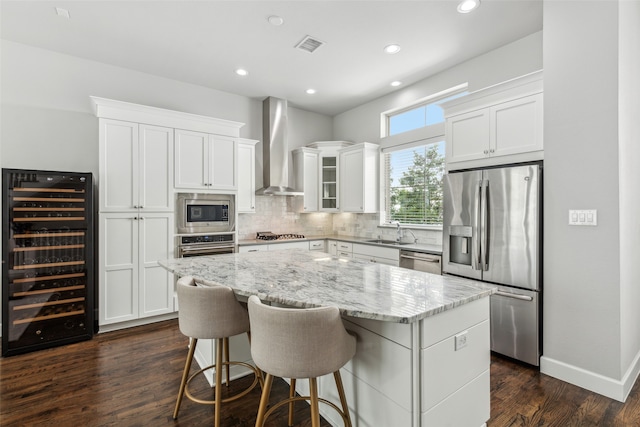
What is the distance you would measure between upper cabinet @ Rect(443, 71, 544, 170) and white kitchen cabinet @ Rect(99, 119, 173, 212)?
3193 millimetres

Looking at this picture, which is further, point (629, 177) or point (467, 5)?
point (467, 5)

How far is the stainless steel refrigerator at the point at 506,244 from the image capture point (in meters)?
2.54

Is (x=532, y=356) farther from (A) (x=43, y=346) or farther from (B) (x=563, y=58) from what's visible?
(A) (x=43, y=346)

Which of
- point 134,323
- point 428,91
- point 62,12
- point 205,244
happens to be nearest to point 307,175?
point 205,244

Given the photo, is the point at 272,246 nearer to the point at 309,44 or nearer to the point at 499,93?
the point at 309,44

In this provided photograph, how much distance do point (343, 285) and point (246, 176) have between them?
125 inches

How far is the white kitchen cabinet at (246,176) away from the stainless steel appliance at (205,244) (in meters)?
0.52

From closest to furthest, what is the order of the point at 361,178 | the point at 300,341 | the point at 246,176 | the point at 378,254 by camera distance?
the point at 300,341, the point at 378,254, the point at 246,176, the point at 361,178

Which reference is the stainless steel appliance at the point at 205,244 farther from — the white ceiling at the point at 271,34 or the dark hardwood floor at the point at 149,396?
the white ceiling at the point at 271,34

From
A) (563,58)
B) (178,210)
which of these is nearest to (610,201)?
(563,58)

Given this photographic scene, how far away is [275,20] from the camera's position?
9.53 feet

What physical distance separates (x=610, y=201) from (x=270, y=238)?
12.3ft

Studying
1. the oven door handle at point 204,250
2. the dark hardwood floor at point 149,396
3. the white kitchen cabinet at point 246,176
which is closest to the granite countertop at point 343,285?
the dark hardwood floor at point 149,396

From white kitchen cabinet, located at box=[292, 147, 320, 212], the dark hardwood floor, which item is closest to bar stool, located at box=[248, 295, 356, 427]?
the dark hardwood floor
